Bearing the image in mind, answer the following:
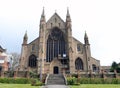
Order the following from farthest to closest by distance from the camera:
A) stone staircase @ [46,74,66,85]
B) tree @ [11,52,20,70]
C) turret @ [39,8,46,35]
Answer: tree @ [11,52,20,70] → turret @ [39,8,46,35] → stone staircase @ [46,74,66,85]

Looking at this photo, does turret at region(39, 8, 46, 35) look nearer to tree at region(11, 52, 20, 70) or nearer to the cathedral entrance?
the cathedral entrance

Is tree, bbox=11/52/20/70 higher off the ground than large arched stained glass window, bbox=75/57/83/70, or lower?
higher

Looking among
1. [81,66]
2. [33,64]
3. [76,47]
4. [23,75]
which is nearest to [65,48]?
[76,47]

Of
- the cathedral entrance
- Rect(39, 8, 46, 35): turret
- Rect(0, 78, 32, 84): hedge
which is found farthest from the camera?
Rect(39, 8, 46, 35): turret

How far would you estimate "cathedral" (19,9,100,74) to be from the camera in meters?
55.8

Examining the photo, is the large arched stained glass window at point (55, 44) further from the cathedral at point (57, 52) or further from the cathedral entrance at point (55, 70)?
the cathedral entrance at point (55, 70)

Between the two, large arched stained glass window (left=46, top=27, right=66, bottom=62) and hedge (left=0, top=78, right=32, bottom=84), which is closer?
hedge (left=0, top=78, right=32, bottom=84)

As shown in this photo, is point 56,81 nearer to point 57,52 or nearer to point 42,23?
point 57,52

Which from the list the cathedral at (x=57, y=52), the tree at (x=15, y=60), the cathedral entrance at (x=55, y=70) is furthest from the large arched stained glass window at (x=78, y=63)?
the tree at (x=15, y=60)

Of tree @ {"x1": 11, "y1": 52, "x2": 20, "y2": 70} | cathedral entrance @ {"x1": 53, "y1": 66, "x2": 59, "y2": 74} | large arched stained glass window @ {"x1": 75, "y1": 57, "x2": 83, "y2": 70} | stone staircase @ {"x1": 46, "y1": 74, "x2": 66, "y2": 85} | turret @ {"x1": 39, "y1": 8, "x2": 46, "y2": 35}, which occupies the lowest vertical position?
stone staircase @ {"x1": 46, "y1": 74, "x2": 66, "y2": 85}

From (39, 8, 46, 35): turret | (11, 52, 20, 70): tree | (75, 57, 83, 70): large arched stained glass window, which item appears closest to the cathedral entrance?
(75, 57, 83, 70): large arched stained glass window

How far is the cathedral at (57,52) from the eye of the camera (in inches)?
2199

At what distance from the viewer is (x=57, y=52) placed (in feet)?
191

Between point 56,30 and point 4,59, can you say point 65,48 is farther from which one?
point 4,59
